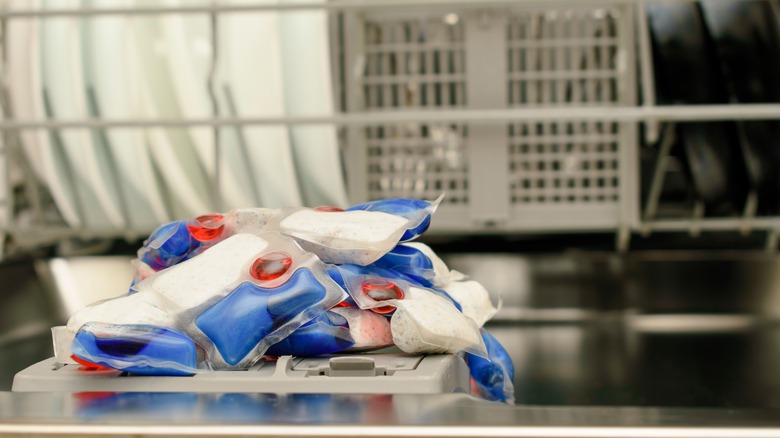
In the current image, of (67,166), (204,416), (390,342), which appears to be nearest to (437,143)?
Result: (67,166)

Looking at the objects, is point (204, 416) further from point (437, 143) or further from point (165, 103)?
point (165, 103)

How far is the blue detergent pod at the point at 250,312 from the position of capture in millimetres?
606

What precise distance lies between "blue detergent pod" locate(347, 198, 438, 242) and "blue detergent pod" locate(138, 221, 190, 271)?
6.3 inches

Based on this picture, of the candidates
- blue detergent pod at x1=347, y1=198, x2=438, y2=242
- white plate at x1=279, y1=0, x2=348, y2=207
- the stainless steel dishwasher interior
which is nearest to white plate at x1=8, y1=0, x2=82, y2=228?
the stainless steel dishwasher interior

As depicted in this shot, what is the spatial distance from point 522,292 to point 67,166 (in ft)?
2.65

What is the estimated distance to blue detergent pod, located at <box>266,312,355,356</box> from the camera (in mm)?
633

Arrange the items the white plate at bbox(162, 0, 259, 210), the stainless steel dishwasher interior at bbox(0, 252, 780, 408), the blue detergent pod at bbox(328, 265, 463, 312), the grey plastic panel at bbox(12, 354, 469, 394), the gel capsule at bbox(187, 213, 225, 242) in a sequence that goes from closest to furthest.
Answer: the grey plastic panel at bbox(12, 354, 469, 394)
the blue detergent pod at bbox(328, 265, 463, 312)
the gel capsule at bbox(187, 213, 225, 242)
the stainless steel dishwasher interior at bbox(0, 252, 780, 408)
the white plate at bbox(162, 0, 259, 210)

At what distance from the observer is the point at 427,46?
138 cm

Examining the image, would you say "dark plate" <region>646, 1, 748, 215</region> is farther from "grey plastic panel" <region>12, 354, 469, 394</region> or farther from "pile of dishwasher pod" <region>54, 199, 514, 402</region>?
"grey plastic panel" <region>12, 354, 469, 394</region>

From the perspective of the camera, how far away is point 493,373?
0.77m

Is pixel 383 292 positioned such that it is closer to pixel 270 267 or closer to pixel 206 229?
pixel 270 267

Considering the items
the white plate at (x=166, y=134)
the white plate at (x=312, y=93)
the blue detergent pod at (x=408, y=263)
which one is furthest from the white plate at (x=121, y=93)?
the blue detergent pod at (x=408, y=263)

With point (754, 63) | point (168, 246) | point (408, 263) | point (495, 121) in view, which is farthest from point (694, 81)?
point (168, 246)

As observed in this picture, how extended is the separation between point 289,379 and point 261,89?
34.0 inches
